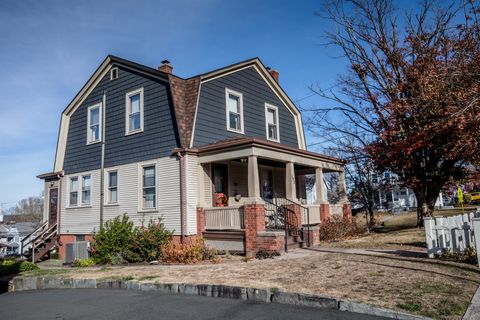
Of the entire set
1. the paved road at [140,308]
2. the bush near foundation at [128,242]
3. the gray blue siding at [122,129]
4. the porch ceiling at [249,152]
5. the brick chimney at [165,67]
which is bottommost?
the paved road at [140,308]

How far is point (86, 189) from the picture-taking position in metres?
19.2

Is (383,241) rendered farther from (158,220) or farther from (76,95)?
(76,95)

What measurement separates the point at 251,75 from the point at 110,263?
34.1 ft

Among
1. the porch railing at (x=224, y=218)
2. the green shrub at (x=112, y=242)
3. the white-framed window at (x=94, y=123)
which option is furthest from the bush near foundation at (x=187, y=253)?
the white-framed window at (x=94, y=123)

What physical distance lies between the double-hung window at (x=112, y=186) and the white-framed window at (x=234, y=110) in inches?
220

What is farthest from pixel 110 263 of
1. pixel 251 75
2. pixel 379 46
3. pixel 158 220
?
pixel 379 46

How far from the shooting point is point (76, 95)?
65.9 feet

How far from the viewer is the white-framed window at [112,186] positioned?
1791 centimetres

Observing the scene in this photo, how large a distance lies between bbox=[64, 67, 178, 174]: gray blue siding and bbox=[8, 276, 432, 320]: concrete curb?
21.1 ft

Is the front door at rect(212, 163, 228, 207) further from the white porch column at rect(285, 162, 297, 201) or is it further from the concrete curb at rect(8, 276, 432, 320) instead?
the concrete curb at rect(8, 276, 432, 320)

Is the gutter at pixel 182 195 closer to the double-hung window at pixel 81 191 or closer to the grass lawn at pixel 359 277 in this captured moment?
the grass lawn at pixel 359 277

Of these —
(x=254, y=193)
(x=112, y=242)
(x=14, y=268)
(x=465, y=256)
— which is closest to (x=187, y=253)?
(x=254, y=193)

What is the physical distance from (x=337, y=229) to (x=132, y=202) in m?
8.62

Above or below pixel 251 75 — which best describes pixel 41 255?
below
